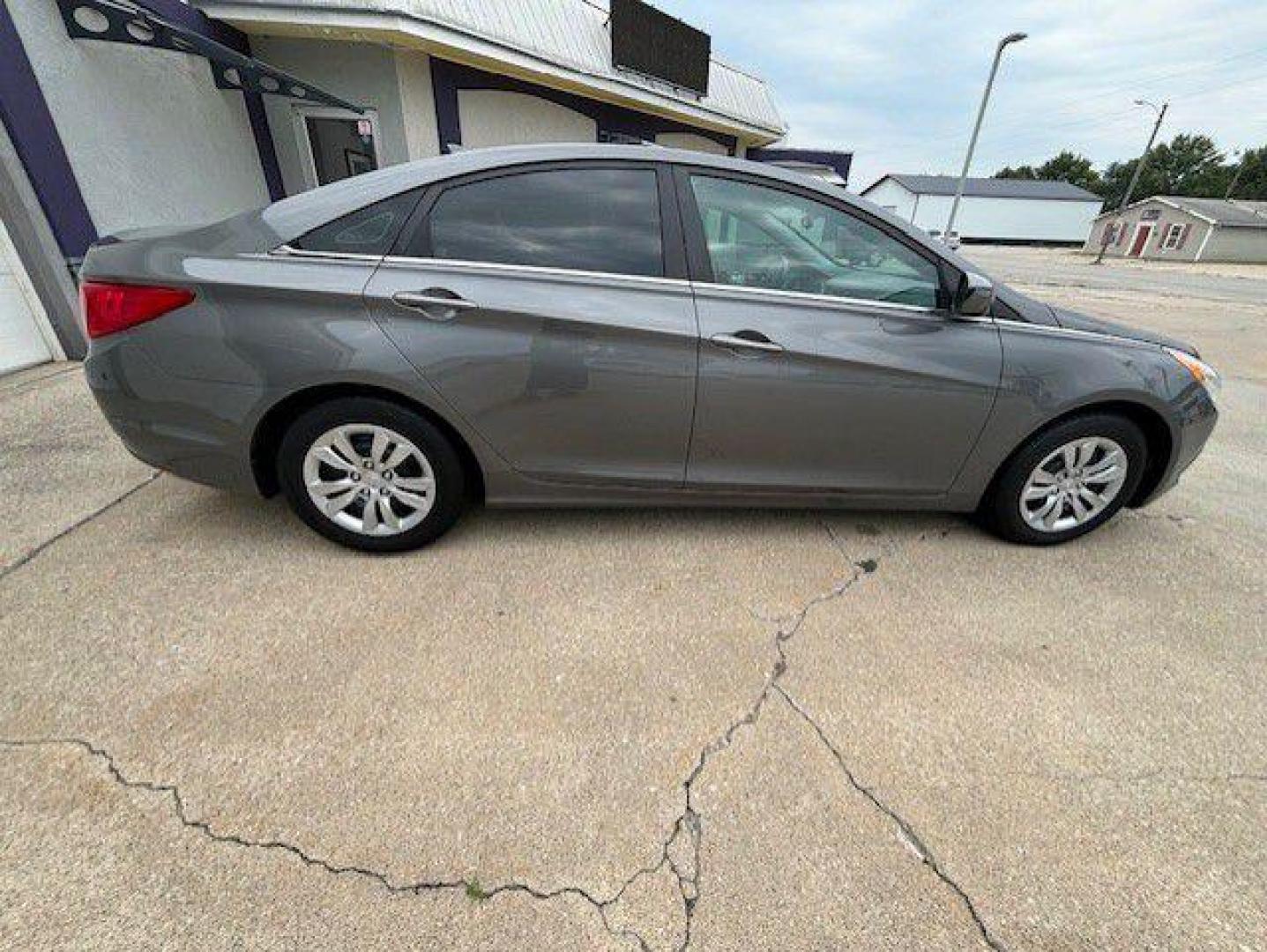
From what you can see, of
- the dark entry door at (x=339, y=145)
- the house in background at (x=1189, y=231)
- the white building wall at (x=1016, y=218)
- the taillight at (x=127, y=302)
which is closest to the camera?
the taillight at (x=127, y=302)

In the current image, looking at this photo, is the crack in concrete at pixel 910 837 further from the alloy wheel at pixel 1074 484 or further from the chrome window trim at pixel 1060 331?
the chrome window trim at pixel 1060 331

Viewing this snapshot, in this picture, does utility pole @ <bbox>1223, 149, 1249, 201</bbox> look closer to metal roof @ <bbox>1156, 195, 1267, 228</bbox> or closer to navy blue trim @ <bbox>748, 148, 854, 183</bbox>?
metal roof @ <bbox>1156, 195, 1267, 228</bbox>

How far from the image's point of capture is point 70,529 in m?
2.66

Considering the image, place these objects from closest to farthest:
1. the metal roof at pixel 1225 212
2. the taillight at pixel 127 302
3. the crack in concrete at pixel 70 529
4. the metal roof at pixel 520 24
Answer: the taillight at pixel 127 302, the crack in concrete at pixel 70 529, the metal roof at pixel 520 24, the metal roof at pixel 1225 212

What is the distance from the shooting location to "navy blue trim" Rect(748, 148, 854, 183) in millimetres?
15266

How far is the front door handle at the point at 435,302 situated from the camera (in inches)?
86.5

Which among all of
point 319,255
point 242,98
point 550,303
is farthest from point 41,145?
point 550,303

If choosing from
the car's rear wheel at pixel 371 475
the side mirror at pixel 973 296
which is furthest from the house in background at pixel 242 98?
the side mirror at pixel 973 296

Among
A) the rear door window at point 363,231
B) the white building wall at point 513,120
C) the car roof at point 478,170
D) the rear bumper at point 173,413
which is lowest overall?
Answer: the rear bumper at point 173,413

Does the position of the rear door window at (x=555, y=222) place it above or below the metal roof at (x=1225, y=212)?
above

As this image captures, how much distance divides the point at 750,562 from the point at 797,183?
5.23 ft

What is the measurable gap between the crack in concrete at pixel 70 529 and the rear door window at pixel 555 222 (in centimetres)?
202

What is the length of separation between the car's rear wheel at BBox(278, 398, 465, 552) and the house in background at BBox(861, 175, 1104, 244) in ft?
195

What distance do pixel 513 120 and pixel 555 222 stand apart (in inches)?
261
